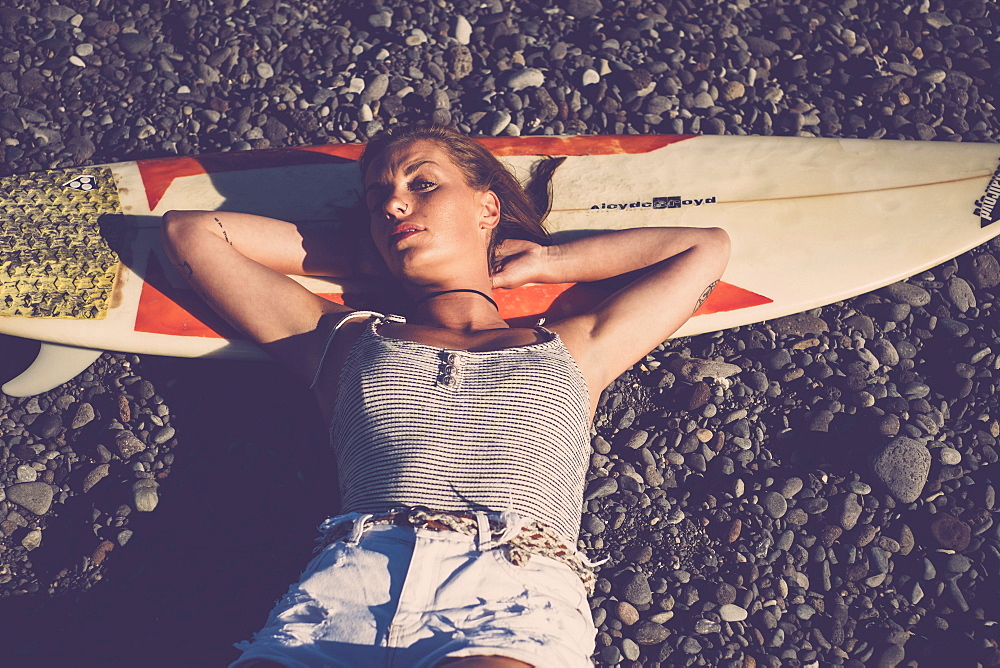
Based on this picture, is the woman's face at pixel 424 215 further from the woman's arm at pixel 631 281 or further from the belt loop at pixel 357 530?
the belt loop at pixel 357 530

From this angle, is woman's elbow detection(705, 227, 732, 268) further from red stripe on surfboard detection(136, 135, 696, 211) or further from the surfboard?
red stripe on surfboard detection(136, 135, 696, 211)

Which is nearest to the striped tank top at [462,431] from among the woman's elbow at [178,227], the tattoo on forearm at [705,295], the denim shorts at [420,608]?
the denim shorts at [420,608]

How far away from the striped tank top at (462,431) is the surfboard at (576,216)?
91 centimetres

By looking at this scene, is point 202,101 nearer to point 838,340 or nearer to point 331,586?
point 331,586

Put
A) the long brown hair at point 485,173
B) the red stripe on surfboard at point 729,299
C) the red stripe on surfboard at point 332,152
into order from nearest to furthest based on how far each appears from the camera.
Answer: the long brown hair at point 485,173 → the red stripe on surfboard at point 729,299 → the red stripe on surfboard at point 332,152

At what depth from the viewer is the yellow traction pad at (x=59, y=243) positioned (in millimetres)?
3752

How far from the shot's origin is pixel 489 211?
Answer: 11.4 feet

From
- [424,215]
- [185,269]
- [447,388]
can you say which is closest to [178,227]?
[185,269]

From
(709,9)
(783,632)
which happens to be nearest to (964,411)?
(783,632)

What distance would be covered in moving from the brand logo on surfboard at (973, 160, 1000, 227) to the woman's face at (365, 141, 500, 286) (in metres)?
2.71

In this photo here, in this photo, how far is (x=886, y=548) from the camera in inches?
136

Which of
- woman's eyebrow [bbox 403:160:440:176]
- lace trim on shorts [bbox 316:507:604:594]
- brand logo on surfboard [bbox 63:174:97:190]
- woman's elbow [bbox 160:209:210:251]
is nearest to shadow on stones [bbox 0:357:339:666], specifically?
woman's elbow [bbox 160:209:210:251]

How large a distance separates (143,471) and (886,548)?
339 centimetres

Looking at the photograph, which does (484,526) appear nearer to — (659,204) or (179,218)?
(179,218)
